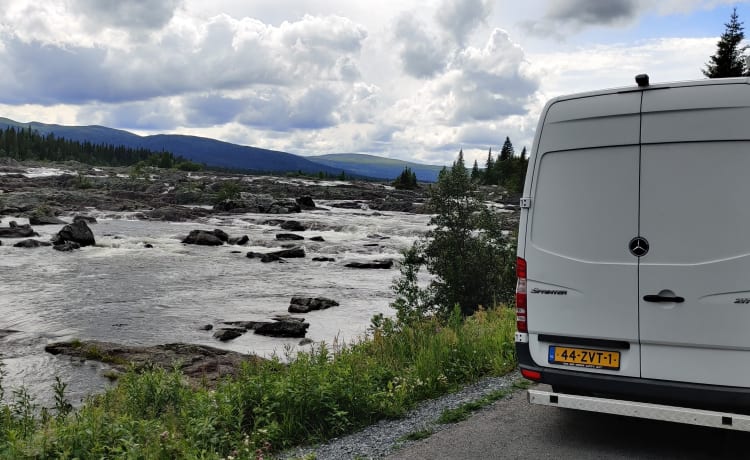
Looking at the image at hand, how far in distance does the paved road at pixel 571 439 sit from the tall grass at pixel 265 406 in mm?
1031

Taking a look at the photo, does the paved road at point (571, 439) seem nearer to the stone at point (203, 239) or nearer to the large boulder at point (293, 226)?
the stone at point (203, 239)

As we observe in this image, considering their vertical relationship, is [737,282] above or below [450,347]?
above

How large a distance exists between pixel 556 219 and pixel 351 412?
9.80ft

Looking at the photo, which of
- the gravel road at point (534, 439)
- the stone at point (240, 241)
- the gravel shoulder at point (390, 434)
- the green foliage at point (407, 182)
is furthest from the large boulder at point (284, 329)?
the green foliage at point (407, 182)

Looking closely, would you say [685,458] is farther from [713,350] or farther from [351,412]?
[351,412]

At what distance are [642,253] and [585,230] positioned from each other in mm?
534

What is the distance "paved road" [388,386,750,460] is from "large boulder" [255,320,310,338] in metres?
12.4

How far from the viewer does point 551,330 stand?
19.2 feet

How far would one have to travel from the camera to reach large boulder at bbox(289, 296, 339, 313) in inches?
847

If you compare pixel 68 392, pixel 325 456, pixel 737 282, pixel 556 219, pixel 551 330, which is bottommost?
pixel 68 392

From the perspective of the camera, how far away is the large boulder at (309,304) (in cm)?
2152

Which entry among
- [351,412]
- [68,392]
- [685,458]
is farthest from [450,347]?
[68,392]

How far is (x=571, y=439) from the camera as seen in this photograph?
19.6ft

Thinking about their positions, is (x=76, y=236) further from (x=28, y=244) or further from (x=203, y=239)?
(x=203, y=239)
